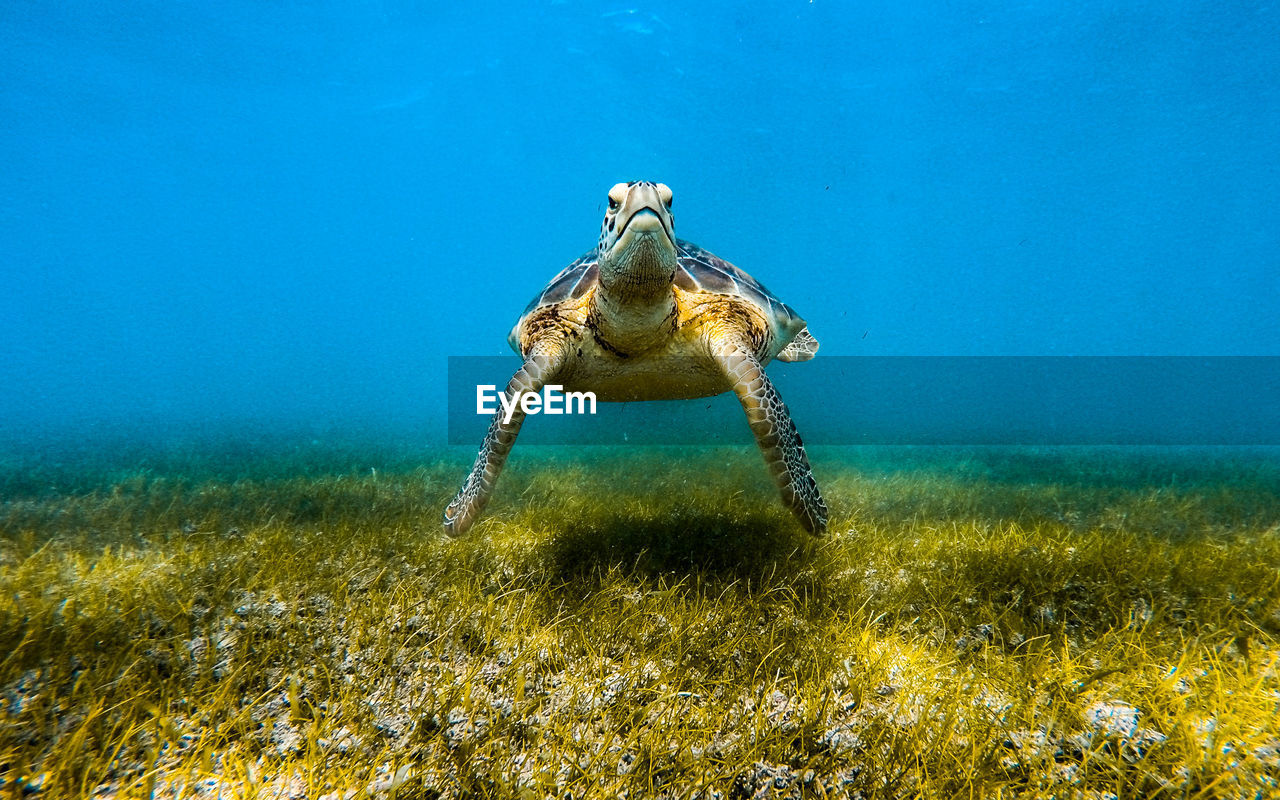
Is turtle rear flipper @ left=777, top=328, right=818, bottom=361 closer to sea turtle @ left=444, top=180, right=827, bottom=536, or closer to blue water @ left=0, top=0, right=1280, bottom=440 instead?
sea turtle @ left=444, top=180, right=827, bottom=536

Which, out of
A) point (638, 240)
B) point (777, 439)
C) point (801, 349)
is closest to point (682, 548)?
point (777, 439)

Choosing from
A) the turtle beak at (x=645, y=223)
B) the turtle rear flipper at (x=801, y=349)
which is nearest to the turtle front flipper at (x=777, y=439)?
the turtle beak at (x=645, y=223)

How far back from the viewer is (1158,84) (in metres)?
30.2

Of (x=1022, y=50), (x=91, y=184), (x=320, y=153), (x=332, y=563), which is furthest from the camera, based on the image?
(x=320, y=153)

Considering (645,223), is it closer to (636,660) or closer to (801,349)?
(636,660)

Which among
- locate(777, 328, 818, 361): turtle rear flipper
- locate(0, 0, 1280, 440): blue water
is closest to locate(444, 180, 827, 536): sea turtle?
locate(777, 328, 818, 361): turtle rear flipper

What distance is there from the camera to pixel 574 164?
5522cm

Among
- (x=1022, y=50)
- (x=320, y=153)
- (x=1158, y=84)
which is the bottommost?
(x=1158, y=84)

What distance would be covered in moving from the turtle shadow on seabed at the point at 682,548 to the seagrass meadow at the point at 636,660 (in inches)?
1.2

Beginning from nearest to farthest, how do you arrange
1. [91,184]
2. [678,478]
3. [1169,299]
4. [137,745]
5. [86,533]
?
[137,745] < [86,533] < [678,478] < [91,184] < [1169,299]

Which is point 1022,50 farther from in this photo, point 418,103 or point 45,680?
point 418,103

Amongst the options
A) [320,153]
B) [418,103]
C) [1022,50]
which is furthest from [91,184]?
[1022,50]

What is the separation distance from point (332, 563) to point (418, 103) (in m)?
58.2

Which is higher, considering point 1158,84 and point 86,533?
point 1158,84
